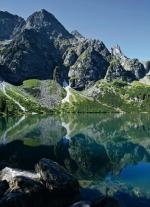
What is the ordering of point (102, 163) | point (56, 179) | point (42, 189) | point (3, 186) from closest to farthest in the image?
point (3, 186) → point (42, 189) → point (56, 179) → point (102, 163)

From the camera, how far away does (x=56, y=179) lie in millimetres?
55375

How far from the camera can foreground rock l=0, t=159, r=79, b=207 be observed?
49812 mm

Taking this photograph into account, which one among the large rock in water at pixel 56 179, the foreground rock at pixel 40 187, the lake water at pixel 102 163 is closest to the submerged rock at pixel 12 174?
the foreground rock at pixel 40 187

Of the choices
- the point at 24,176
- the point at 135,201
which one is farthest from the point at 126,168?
the point at 24,176

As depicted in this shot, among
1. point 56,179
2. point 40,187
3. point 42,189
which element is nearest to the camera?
point 40,187

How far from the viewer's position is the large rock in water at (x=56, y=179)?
180 ft

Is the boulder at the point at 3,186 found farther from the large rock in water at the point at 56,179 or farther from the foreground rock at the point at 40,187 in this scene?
the large rock in water at the point at 56,179

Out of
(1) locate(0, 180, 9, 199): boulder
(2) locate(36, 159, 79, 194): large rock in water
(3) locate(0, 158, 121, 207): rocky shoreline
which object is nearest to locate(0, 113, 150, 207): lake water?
(2) locate(36, 159, 79, 194): large rock in water

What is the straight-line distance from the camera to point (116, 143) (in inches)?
5541

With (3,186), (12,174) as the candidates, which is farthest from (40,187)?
(12,174)

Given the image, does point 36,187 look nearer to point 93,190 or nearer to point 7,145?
point 93,190

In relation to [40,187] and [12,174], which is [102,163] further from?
[40,187]

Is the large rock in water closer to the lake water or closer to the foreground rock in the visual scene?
the foreground rock

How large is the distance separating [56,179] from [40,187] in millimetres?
2985
